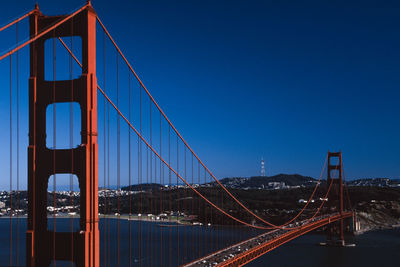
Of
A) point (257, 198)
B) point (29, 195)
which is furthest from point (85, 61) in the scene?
point (257, 198)

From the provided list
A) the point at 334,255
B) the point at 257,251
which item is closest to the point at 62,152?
the point at 257,251

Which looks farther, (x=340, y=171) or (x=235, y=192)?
(x=235, y=192)

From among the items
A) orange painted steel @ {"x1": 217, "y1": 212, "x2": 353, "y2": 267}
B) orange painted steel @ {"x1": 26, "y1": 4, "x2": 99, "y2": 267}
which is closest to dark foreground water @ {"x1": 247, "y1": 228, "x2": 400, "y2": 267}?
orange painted steel @ {"x1": 217, "y1": 212, "x2": 353, "y2": 267}

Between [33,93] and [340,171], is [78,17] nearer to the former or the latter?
[33,93]

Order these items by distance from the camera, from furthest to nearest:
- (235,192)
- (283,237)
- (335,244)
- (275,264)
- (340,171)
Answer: (235,192)
(340,171)
(335,244)
(275,264)
(283,237)

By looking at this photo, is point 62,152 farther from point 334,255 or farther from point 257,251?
point 334,255

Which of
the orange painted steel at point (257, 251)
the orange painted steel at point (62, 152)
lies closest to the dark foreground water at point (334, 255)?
the orange painted steel at point (257, 251)

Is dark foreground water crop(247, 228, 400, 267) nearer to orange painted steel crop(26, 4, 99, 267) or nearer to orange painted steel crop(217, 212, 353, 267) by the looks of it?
orange painted steel crop(217, 212, 353, 267)

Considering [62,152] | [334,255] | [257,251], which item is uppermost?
[62,152]
